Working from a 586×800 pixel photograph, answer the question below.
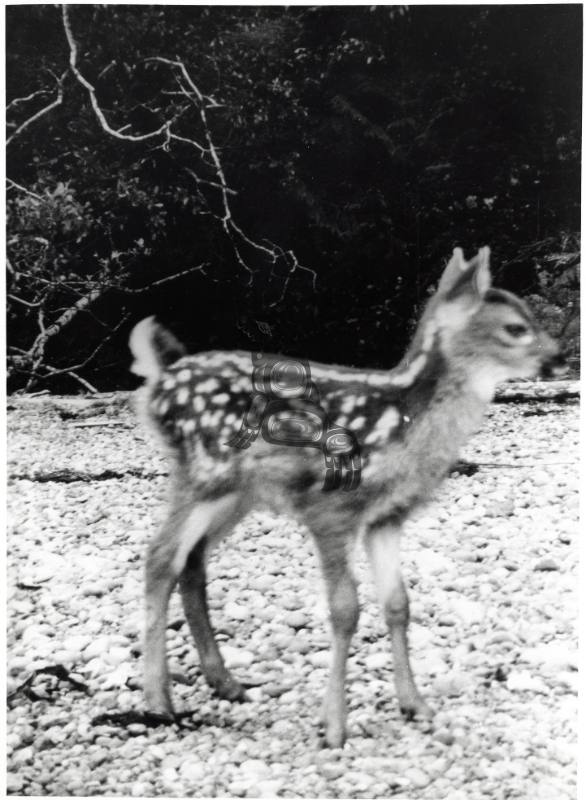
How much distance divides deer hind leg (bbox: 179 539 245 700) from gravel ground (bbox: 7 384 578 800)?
3 centimetres

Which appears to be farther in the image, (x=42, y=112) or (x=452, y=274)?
(x=42, y=112)

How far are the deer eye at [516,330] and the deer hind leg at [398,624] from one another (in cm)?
53

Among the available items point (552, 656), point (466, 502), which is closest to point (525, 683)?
point (552, 656)

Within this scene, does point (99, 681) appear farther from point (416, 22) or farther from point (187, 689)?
point (416, 22)

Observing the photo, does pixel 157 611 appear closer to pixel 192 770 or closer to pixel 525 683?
pixel 192 770

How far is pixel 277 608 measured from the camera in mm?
2133

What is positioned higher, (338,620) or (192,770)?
(338,620)

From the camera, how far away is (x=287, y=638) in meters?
2.12

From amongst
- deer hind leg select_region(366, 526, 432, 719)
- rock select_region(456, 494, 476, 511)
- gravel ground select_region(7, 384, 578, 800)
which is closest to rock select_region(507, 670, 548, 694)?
gravel ground select_region(7, 384, 578, 800)

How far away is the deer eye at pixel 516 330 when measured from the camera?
6.77 ft

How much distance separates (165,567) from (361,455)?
1.78ft

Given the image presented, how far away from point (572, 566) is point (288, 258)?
3.37 feet

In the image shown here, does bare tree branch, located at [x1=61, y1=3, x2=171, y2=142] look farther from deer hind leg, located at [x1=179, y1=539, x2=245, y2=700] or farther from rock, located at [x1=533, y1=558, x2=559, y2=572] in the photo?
rock, located at [x1=533, y1=558, x2=559, y2=572]

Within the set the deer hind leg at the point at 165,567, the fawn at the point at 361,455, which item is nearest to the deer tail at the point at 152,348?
the fawn at the point at 361,455
